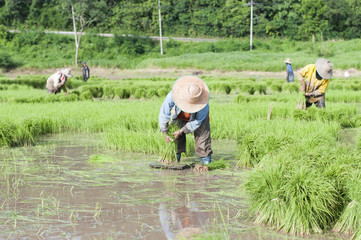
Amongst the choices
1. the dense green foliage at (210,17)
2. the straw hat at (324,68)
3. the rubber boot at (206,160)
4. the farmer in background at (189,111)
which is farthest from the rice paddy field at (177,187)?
the dense green foliage at (210,17)

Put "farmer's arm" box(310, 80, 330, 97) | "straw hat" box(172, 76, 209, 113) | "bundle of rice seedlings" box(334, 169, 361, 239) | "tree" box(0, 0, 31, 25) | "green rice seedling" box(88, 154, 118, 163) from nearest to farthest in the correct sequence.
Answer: "bundle of rice seedlings" box(334, 169, 361, 239) → "straw hat" box(172, 76, 209, 113) → "green rice seedling" box(88, 154, 118, 163) → "farmer's arm" box(310, 80, 330, 97) → "tree" box(0, 0, 31, 25)

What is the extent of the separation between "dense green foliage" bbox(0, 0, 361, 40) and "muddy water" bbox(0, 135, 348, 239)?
35150 mm

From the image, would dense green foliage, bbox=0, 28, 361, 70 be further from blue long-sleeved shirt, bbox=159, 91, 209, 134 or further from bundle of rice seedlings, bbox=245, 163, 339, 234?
bundle of rice seedlings, bbox=245, 163, 339, 234

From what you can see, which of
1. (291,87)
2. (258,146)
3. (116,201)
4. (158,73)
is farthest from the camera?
(158,73)

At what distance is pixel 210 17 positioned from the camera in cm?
4516

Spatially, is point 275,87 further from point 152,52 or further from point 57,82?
point 152,52

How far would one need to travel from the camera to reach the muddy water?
3459 mm

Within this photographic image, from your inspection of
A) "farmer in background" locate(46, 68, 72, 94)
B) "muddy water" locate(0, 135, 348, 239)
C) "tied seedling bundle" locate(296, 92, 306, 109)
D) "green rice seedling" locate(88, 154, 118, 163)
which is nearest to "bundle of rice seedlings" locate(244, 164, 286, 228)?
"muddy water" locate(0, 135, 348, 239)

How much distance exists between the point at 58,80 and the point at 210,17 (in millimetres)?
34577

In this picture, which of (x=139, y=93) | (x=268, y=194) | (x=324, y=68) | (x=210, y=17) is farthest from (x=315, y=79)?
(x=210, y=17)

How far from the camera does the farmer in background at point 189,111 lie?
4828 mm

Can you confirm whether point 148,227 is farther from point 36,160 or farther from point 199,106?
point 36,160

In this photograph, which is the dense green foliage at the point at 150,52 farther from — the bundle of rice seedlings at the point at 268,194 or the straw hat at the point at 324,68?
the bundle of rice seedlings at the point at 268,194

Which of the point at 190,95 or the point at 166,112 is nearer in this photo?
the point at 190,95
